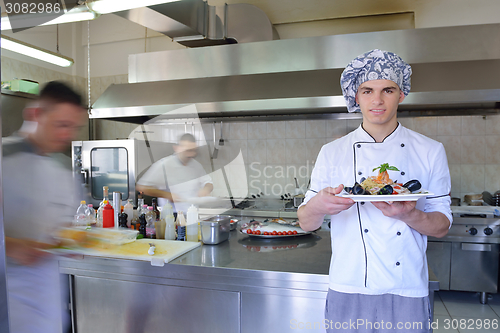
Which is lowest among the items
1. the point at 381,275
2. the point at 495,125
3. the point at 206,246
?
the point at 206,246

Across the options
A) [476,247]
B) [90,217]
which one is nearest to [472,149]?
[476,247]

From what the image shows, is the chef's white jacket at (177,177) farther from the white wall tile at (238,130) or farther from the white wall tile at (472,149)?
the white wall tile at (472,149)

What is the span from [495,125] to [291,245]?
134 inches

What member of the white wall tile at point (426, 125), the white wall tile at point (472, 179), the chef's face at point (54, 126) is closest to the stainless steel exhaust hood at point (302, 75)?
the white wall tile at point (426, 125)

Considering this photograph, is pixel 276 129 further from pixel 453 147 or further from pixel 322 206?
pixel 322 206

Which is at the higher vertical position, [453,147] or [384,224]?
[453,147]

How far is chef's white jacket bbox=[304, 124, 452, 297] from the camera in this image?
1307 mm

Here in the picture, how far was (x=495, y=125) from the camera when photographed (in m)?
4.05

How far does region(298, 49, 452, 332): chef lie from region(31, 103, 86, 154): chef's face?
109 cm

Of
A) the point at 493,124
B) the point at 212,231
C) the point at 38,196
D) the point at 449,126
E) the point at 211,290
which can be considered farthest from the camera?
the point at 449,126

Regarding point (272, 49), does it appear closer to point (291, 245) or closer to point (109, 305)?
point (291, 245)

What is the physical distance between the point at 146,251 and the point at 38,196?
2.76 feet

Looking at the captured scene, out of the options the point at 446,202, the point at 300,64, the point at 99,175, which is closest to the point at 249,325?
the point at 446,202

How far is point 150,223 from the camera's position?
246cm
